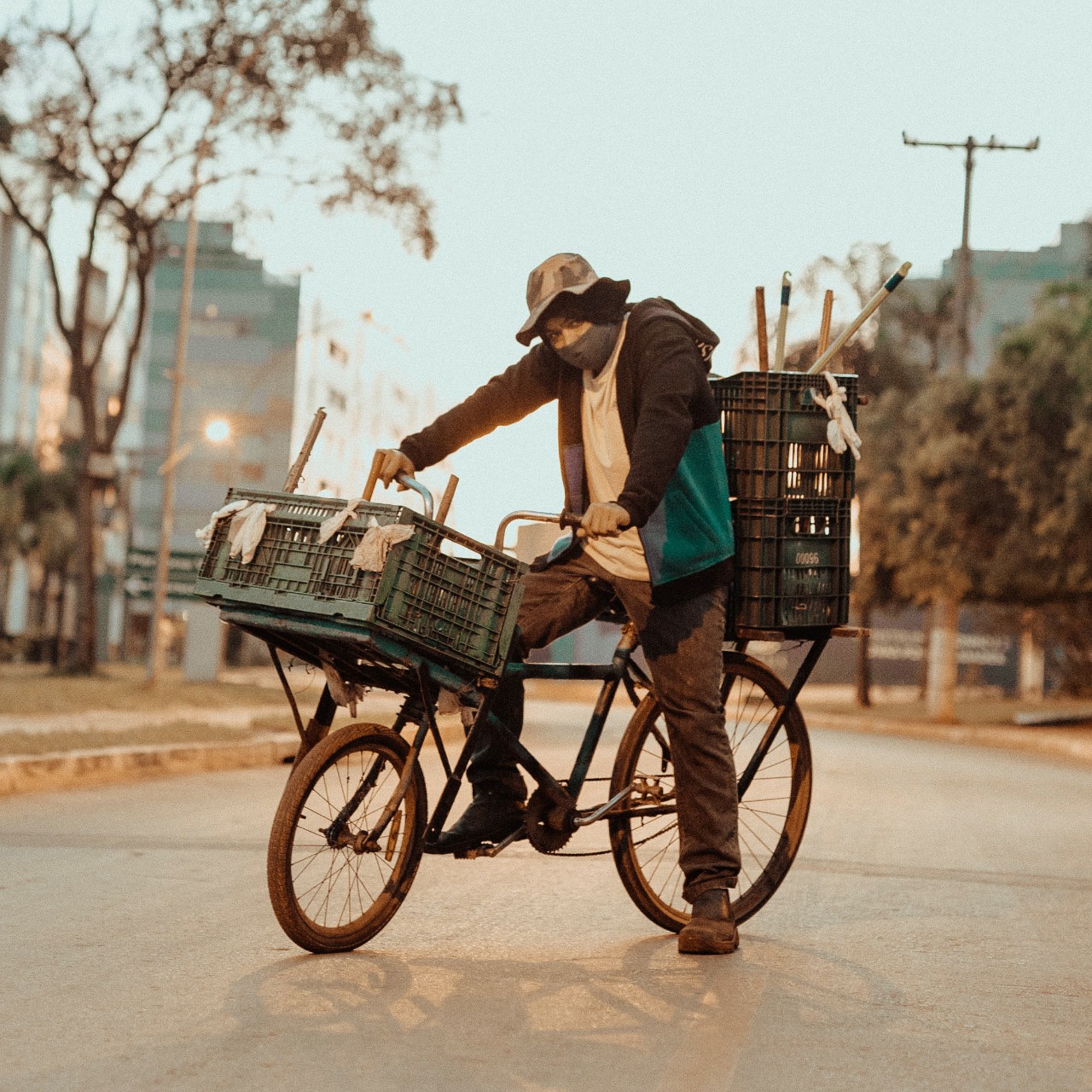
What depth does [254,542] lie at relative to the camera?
15.8 ft

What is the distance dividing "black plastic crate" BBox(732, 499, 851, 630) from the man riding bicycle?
119 millimetres

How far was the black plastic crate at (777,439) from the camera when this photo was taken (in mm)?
5656

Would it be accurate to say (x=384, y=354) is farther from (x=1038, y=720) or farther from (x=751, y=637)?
(x=751, y=637)

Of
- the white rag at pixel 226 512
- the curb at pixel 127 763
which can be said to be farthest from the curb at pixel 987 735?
the white rag at pixel 226 512

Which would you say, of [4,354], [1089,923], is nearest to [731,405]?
[1089,923]

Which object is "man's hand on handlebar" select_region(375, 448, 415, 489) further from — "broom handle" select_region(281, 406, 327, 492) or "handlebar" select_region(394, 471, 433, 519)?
"broom handle" select_region(281, 406, 327, 492)

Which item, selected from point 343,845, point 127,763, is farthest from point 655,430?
point 127,763

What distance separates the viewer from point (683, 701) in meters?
5.49

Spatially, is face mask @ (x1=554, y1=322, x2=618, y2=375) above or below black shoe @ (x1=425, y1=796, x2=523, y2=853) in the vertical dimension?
above

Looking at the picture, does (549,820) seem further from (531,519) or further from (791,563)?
(791,563)

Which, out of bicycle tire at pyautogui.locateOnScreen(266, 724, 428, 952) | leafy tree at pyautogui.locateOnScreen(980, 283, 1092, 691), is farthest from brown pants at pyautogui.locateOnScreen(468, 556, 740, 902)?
leafy tree at pyautogui.locateOnScreen(980, 283, 1092, 691)

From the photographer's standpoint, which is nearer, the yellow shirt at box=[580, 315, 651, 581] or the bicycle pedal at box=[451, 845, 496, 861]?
the bicycle pedal at box=[451, 845, 496, 861]

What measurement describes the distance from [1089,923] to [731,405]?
2526mm

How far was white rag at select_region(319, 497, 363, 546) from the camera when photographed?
15.3ft
